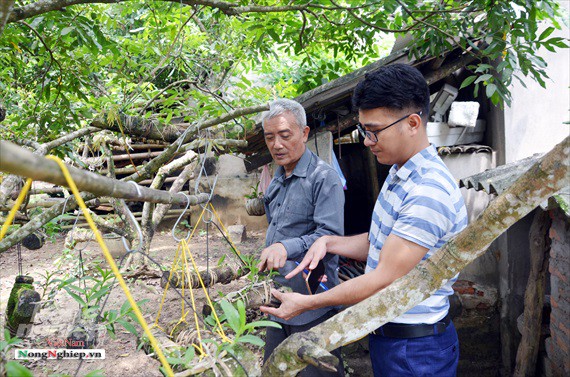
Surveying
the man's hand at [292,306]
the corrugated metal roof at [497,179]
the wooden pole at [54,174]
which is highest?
the wooden pole at [54,174]

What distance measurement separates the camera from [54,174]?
880 mm

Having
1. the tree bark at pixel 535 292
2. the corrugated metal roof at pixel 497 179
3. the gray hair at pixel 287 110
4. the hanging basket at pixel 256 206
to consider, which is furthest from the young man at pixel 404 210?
the hanging basket at pixel 256 206

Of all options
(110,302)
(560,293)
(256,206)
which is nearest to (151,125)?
(256,206)

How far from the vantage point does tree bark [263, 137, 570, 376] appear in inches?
41.9

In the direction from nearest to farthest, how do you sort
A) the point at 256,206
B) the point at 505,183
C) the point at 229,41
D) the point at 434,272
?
the point at 434,272 → the point at 505,183 → the point at 256,206 → the point at 229,41

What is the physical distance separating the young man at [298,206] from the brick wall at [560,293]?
248cm

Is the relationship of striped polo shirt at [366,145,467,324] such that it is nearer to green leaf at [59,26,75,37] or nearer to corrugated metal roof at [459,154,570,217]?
corrugated metal roof at [459,154,570,217]

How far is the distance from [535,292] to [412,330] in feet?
10.8

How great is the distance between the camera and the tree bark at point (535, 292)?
4.40 meters

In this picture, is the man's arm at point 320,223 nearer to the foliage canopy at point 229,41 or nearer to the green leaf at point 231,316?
the green leaf at point 231,316

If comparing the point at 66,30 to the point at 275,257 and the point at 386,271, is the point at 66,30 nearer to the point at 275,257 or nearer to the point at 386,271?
the point at 275,257

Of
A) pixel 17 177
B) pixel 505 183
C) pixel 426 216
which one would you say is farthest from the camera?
pixel 505 183

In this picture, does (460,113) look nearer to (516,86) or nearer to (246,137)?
(516,86)

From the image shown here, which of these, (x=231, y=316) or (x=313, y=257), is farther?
(x=313, y=257)
